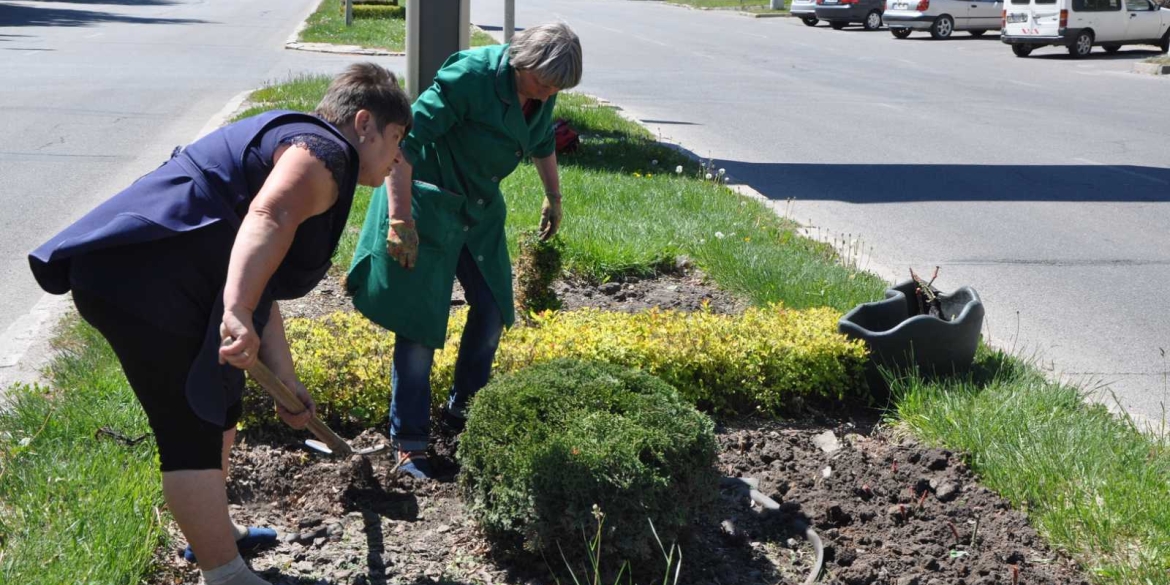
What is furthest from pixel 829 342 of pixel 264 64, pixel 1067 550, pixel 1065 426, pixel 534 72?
pixel 264 64

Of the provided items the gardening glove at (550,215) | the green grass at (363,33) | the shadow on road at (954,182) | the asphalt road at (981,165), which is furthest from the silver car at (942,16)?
the gardening glove at (550,215)

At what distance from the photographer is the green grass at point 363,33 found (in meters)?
22.4

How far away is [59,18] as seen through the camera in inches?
1059

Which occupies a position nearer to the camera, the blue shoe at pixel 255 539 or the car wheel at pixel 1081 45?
the blue shoe at pixel 255 539

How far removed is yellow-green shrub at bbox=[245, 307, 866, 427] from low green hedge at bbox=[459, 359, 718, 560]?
Result: 106 cm

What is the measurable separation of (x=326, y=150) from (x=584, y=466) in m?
1.01

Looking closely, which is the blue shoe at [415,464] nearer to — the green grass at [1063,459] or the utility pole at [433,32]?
the green grass at [1063,459]

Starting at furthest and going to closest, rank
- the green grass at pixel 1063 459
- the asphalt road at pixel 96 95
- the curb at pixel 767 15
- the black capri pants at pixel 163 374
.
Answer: the curb at pixel 767 15, the asphalt road at pixel 96 95, the green grass at pixel 1063 459, the black capri pants at pixel 163 374

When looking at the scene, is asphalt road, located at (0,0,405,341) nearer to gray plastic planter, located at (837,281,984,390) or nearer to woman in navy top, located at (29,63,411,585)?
woman in navy top, located at (29,63,411,585)

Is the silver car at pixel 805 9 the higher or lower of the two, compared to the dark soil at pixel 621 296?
higher

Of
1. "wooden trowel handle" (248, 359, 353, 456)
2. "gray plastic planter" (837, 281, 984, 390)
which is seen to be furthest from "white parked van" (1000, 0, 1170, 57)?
"wooden trowel handle" (248, 359, 353, 456)

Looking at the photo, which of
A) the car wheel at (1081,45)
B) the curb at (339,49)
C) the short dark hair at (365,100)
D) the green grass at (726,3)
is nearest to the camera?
the short dark hair at (365,100)

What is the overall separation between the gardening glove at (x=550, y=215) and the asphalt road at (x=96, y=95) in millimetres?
2993

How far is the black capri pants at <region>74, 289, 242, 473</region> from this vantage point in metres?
2.54
